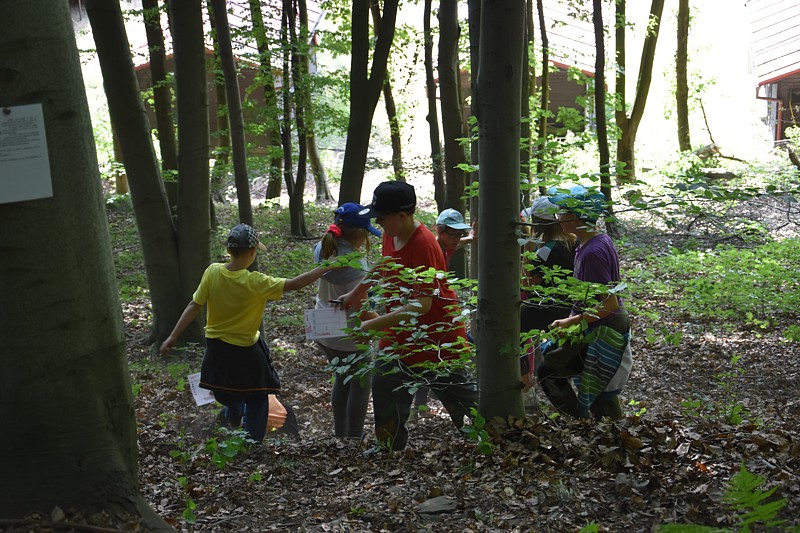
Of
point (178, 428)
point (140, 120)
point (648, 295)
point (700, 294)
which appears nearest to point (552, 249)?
point (178, 428)

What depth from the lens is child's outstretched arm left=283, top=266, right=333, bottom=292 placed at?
498 cm

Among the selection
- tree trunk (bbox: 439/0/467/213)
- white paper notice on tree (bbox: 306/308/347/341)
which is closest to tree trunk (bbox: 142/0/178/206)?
tree trunk (bbox: 439/0/467/213)

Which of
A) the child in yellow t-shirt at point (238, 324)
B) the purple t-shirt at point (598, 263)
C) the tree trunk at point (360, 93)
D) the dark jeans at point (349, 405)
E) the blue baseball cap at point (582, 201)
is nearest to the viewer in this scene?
the blue baseball cap at point (582, 201)

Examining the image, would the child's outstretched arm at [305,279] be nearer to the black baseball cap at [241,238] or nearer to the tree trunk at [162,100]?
the black baseball cap at [241,238]

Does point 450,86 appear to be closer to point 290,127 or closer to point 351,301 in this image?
point 351,301

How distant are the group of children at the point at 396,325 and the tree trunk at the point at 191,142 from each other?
10.4 feet

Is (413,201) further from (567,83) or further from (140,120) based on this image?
(567,83)

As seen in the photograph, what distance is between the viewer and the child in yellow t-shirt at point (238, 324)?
17.4 feet

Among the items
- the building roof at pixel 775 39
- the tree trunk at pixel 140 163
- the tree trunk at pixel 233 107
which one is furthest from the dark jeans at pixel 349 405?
the building roof at pixel 775 39

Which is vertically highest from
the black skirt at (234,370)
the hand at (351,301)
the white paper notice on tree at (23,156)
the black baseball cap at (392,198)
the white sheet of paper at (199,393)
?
the white paper notice on tree at (23,156)

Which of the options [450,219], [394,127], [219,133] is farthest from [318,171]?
[450,219]

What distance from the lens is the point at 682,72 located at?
24.5 metres

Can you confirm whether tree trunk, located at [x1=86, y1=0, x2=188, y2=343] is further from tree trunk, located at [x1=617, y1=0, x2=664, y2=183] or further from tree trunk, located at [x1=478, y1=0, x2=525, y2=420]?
tree trunk, located at [x1=617, y1=0, x2=664, y2=183]

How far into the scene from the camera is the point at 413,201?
4.81 m
